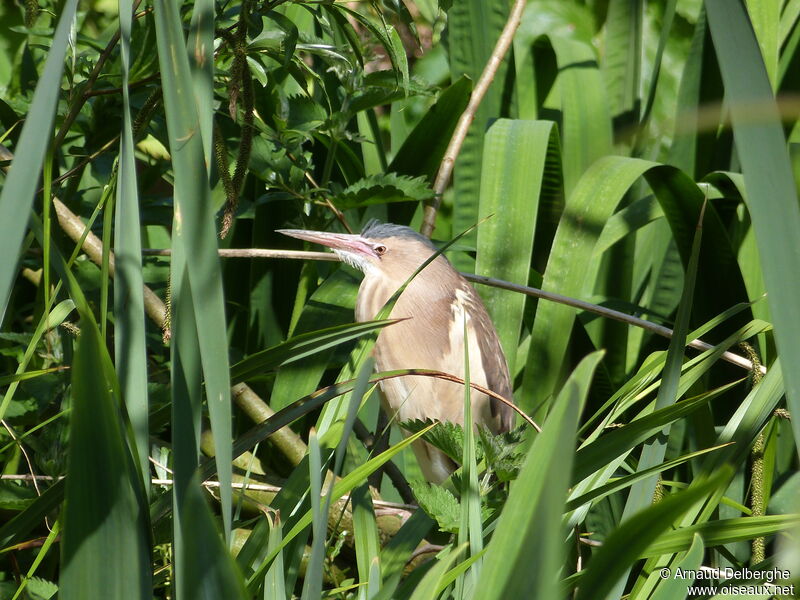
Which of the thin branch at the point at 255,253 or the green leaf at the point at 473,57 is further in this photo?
the green leaf at the point at 473,57

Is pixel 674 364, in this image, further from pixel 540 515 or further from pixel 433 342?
pixel 433 342

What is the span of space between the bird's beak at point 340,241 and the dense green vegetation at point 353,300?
1.8 inches

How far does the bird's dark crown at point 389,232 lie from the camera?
1858 mm

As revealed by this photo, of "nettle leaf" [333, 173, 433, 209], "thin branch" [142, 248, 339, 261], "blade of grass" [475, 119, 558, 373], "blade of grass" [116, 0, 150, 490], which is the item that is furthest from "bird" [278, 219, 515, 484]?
"blade of grass" [116, 0, 150, 490]

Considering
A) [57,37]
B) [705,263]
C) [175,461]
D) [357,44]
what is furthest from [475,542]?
[705,263]

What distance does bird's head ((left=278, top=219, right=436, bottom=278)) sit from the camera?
183 cm

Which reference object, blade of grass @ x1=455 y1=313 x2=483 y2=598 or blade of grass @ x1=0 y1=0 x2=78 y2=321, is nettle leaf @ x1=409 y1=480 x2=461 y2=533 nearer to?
blade of grass @ x1=455 y1=313 x2=483 y2=598

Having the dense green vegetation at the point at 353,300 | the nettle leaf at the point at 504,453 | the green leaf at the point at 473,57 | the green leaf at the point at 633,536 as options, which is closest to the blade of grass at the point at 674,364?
the dense green vegetation at the point at 353,300

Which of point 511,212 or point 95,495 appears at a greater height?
Answer: point 95,495

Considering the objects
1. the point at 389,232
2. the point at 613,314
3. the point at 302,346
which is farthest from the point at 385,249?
the point at 302,346

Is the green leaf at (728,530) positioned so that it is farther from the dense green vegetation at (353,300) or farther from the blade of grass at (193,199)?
the blade of grass at (193,199)

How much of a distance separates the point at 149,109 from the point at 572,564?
73cm

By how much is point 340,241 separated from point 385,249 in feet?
0.59

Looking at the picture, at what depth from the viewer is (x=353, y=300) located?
181 centimetres
